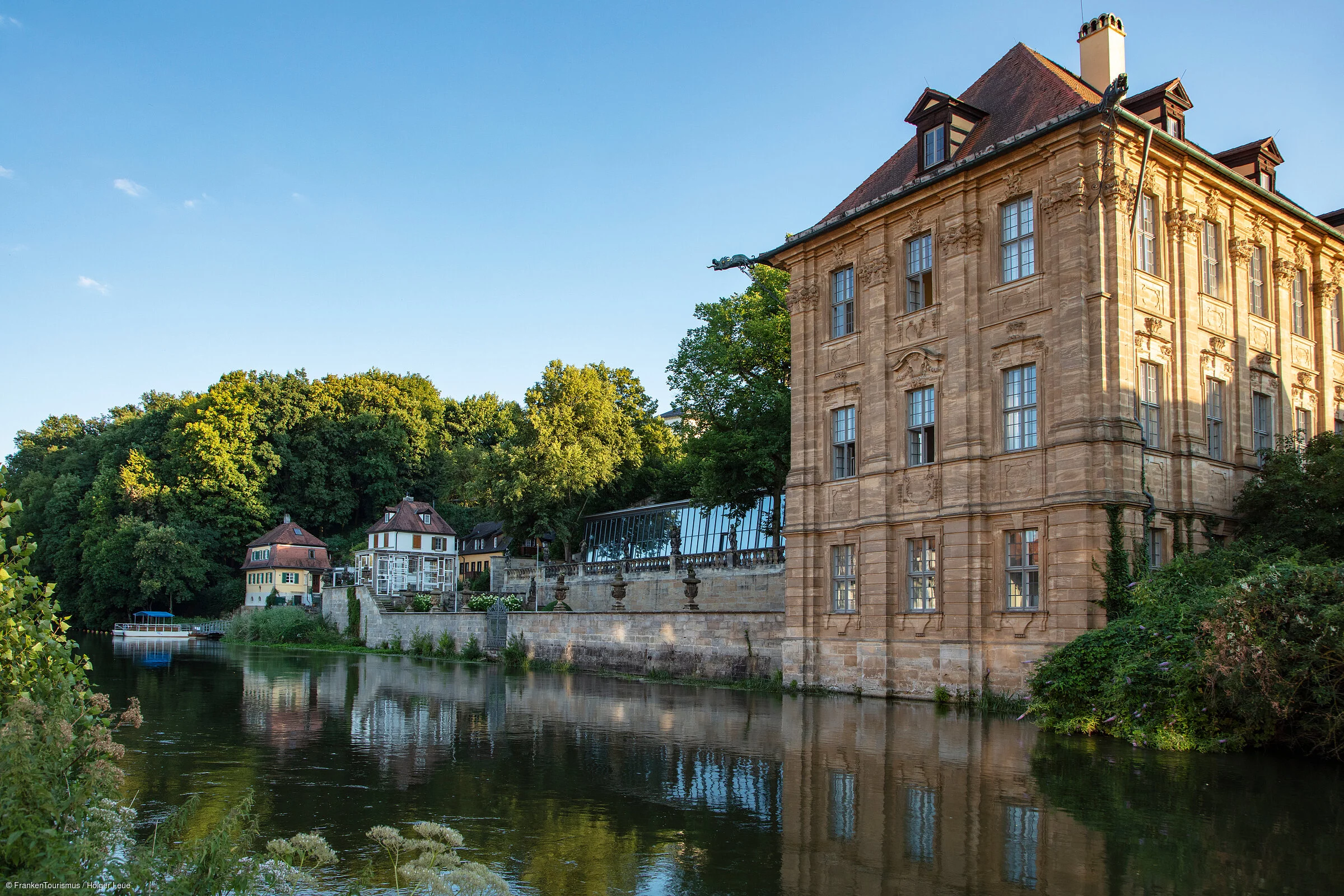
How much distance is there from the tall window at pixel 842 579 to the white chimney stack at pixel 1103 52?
12628 millimetres

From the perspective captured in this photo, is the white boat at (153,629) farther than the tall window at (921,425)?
Result: Yes

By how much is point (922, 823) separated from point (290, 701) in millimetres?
17432

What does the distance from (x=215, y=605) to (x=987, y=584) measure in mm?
74970

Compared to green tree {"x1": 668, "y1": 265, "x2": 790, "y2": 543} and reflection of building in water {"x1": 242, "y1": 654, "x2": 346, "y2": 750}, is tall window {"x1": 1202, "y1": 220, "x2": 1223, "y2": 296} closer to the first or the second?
green tree {"x1": 668, "y1": 265, "x2": 790, "y2": 543}

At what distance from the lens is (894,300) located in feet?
82.6

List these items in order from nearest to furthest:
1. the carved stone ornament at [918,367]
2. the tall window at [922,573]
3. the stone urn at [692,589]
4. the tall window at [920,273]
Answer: the tall window at [922,573]
the carved stone ornament at [918,367]
the tall window at [920,273]
the stone urn at [692,589]

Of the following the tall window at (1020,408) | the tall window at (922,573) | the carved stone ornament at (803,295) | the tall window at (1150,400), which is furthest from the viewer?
the carved stone ornament at (803,295)

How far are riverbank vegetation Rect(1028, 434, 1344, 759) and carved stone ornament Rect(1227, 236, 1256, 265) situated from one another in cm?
519

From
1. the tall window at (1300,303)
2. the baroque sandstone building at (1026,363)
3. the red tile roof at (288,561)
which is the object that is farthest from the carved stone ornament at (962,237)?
the red tile roof at (288,561)

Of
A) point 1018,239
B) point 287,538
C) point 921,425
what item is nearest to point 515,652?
point 921,425

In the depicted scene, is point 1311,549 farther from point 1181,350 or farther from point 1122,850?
point 1122,850

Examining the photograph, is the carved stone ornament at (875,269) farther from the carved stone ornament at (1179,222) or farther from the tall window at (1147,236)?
the carved stone ornament at (1179,222)

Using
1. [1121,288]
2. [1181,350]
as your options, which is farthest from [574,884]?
[1181,350]

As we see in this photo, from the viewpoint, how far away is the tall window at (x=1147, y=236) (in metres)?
22.1
